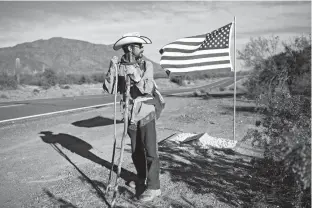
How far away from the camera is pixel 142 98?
3941 mm

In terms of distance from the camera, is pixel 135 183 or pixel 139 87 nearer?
pixel 139 87

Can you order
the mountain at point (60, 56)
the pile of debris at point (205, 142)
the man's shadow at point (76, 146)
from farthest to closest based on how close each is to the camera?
the mountain at point (60, 56) → the pile of debris at point (205, 142) → the man's shadow at point (76, 146)

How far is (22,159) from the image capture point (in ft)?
19.4

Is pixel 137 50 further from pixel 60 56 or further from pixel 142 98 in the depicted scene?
pixel 60 56

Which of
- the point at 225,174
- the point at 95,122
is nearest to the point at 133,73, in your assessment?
the point at 225,174

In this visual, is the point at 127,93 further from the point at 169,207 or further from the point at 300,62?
the point at 300,62

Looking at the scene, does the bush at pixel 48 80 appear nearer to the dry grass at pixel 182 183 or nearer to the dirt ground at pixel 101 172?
the dirt ground at pixel 101 172

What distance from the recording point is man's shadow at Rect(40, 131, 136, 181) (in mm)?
4953

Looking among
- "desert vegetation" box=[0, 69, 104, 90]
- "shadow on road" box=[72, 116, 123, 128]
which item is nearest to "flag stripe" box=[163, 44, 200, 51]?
"shadow on road" box=[72, 116, 123, 128]

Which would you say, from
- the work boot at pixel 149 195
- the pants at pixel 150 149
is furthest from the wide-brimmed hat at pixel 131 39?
the work boot at pixel 149 195

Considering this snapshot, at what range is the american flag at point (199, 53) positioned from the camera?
6848mm

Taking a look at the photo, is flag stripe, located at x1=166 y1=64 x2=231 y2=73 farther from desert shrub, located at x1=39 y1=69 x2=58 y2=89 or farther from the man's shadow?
desert shrub, located at x1=39 y1=69 x2=58 y2=89

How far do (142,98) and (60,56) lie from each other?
151m

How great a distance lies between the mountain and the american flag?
4240 inches
